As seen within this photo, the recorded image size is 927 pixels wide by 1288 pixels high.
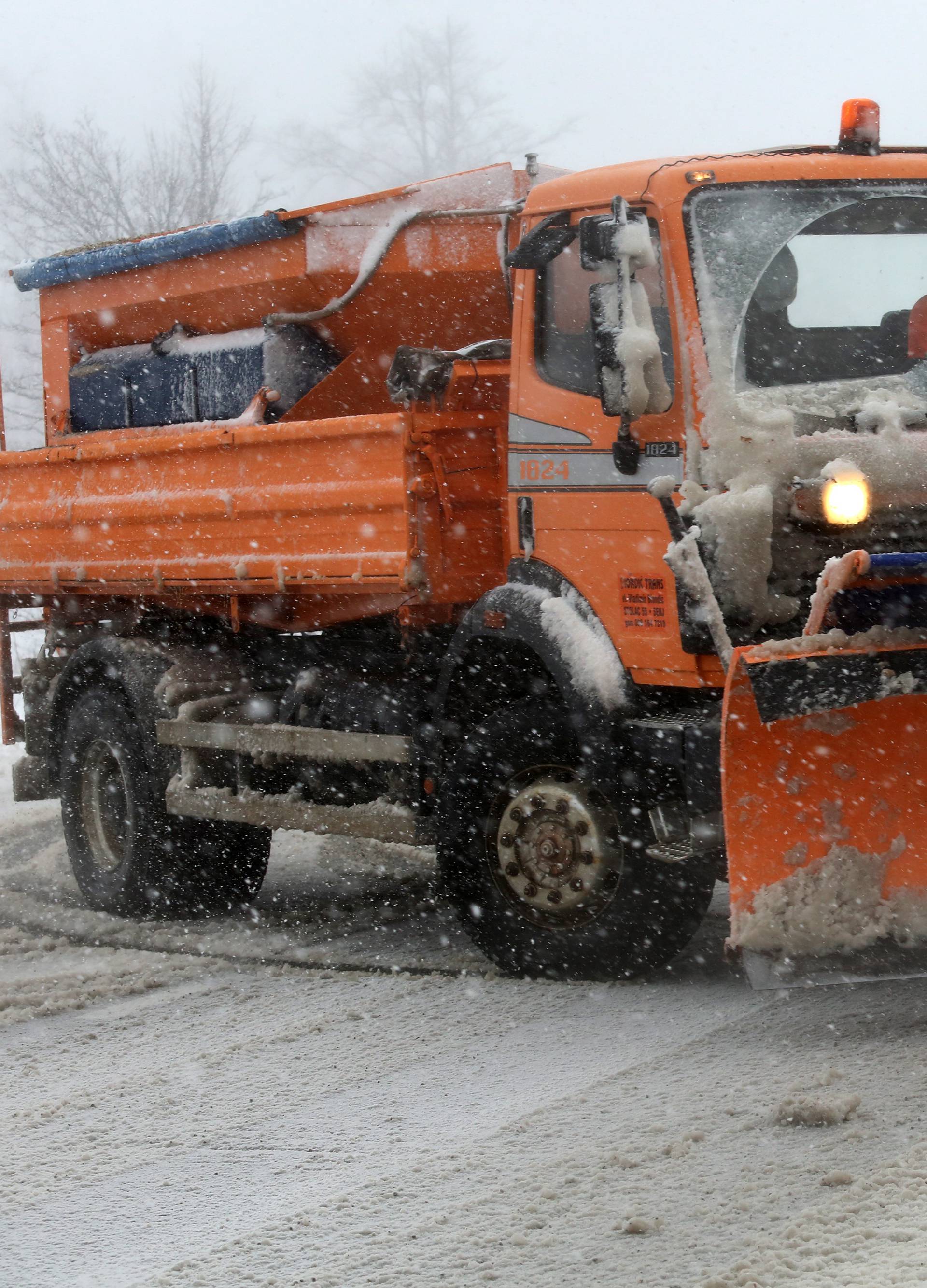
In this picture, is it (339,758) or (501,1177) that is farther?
(339,758)

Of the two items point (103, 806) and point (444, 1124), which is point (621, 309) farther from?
point (103, 806)

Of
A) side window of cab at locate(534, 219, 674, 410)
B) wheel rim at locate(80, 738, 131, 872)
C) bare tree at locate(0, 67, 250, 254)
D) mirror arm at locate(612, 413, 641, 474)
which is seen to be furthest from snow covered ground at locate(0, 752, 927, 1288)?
bare tree at locate(0, 67, 250, 254)

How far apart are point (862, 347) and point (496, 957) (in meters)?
2.45

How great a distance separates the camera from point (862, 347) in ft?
18.3

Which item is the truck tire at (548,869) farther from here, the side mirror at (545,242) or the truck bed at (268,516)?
the side mirror at (545,242)

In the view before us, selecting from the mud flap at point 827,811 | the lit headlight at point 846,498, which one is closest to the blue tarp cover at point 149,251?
the lit headlight at point 846,498

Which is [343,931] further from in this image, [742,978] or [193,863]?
[742,978]

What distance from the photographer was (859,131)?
5660mm

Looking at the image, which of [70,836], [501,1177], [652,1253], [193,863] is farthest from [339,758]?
[652,1253]

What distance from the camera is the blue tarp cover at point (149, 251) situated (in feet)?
23.8

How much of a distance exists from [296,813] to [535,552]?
1674 mm

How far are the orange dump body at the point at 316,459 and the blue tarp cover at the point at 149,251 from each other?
0.04 metres

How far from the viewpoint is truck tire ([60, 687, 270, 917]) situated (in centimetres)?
786

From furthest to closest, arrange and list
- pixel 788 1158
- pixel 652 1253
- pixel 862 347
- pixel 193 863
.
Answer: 1. pixel 193 863
2. pixel 862 347
3. pixel 788 1158
4. pixel 652 1253
